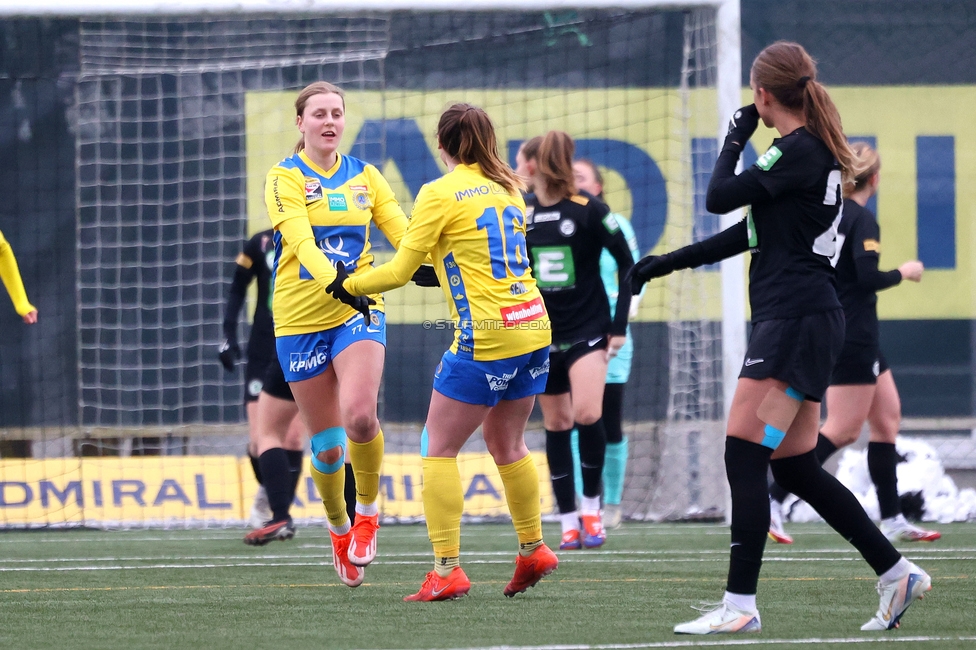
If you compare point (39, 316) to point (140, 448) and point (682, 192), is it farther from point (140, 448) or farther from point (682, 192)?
point (682, 192)

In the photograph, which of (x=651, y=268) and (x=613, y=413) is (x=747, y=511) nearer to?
(x=651, y=268)

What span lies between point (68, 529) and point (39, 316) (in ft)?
6.06

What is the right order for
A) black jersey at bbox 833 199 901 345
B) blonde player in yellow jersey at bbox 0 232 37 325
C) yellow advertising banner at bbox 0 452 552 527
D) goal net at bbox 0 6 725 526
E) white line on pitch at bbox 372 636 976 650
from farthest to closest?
goal net at bbox 0 6 725 526, yellow advertising banner at bbox 0 452 552 527, blonde player in yellow jersey at bbox 0 232 37 325, black jersey at bbox 833 199 901 345, white line on pitch at bbox 372 636 976 650

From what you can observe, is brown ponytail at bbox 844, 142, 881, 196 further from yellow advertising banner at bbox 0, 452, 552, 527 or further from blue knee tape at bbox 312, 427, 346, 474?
yellow advertising banner at bbox 0, 452, 552, 527

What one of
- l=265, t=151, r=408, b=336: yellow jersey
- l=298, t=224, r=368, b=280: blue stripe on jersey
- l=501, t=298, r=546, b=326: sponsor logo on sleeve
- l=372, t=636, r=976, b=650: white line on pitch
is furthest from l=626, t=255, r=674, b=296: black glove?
l=298, t=224, r=368, b=280: blue stripe on jersey

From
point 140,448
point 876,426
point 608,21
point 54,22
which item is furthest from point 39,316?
point 876,426

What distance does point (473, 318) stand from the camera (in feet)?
15.5

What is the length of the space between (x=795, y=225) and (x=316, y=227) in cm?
211

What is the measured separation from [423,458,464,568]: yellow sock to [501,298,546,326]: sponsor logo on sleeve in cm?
57

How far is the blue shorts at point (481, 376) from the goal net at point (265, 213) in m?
4.66

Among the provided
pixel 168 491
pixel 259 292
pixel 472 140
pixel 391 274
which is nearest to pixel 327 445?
pixel 391 274

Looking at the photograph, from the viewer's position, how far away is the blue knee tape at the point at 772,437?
4.00 metres

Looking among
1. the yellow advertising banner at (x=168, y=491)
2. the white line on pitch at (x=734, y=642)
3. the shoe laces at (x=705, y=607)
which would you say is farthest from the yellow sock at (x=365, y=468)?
the yellow advertising banner at (x=168, y=491)

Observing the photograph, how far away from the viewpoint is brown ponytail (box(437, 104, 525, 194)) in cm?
487
